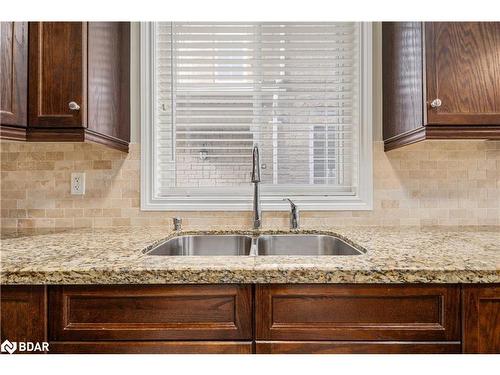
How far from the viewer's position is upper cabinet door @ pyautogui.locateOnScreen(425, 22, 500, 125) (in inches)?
59.4

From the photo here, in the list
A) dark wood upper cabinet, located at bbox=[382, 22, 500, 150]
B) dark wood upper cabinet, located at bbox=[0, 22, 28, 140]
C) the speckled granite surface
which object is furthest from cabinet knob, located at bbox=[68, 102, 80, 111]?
dark wood upper cabinet, located at bbox=[382, 22, 500, 150]

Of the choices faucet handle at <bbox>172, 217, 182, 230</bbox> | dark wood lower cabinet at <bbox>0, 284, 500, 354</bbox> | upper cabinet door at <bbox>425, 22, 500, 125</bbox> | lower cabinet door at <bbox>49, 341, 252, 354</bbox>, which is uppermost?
upper cabinet door at <bbox>425, 22, 500, 125</bbox>

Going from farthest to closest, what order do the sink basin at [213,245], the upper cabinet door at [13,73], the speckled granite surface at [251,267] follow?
the sink basin at [213,245] → the upper cabinet door at [13,73] → the speckled granite surface at [251,267]

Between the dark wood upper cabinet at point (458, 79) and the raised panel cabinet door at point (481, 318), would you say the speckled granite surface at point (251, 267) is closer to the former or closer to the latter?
the raised panel cabinet door at point (481, 318)

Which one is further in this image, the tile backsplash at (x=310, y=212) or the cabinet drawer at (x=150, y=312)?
the tile backsplash at (x=310, y=212)

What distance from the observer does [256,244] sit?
178 centimetres

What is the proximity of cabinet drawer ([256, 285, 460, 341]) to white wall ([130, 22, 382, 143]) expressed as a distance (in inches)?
41.1

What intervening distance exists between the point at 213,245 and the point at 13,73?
1.06 meters

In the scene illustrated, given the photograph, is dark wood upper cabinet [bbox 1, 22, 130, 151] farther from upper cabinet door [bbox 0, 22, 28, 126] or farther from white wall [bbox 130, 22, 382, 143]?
white wall [bbox 130, 22, 382, 143]

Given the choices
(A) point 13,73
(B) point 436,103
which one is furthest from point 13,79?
(B) point 436,103

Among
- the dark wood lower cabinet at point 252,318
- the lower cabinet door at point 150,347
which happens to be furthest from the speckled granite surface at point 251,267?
the lower cabinet door at point 150,347

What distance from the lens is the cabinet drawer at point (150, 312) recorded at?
3.61ft

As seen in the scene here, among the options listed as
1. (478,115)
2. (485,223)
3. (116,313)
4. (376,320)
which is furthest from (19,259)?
(485,223)

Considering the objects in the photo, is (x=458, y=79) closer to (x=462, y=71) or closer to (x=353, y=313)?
(x=462, y=71)
